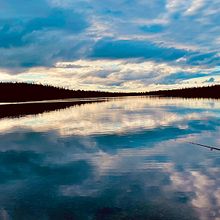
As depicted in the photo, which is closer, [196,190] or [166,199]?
[166,199]

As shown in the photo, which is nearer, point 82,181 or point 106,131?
point 82,181

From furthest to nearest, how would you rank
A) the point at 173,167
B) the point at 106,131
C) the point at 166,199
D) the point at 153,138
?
the point at 106,131 < the point at 153,138 < the point at 173,167 < the point at 166,199

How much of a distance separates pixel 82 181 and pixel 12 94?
17475 centimetres

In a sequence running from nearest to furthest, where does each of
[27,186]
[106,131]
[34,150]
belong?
[27,186] → [34,150] → [106,131]

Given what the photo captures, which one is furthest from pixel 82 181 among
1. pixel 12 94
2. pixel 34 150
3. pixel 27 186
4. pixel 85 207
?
pixel 12 94

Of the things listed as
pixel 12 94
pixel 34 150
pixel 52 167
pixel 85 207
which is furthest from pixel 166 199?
pixel 12 94

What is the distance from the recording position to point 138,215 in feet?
31.5

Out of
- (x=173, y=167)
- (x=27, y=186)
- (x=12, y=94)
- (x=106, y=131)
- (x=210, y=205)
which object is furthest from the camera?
(x=12, y=94)

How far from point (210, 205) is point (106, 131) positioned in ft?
68.0

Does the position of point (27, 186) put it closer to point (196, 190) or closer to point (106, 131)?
point (196, 190)

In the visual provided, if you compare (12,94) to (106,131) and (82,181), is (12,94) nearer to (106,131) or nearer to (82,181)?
(106,131)

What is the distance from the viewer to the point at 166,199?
11.0 m

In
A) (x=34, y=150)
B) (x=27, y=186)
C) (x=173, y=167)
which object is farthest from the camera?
(x=34, y=150)

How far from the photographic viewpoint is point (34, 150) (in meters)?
21.8
